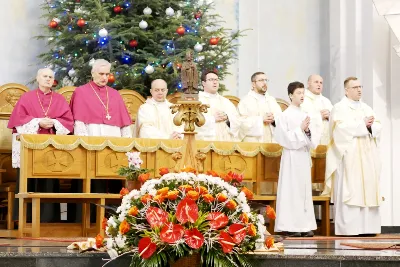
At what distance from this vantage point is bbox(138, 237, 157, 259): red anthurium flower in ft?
21.7

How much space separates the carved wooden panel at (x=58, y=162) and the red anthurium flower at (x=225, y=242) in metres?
4.44

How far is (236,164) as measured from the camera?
12.0 meters

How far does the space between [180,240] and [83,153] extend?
15.1 feet

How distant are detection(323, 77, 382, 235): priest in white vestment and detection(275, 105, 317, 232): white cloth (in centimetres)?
57

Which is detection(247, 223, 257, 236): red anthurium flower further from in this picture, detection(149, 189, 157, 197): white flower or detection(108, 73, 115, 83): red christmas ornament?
detection(108, 73, 115, 83): red christmas ornament

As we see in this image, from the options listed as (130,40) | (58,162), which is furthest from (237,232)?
(130,40)

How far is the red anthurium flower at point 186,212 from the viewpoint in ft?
21.7

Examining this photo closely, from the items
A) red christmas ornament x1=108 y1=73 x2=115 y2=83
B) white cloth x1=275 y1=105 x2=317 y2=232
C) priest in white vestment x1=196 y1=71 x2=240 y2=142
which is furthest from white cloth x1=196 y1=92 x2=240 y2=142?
red christmas ornament x1=108 y1=73 x2=115 y2=83

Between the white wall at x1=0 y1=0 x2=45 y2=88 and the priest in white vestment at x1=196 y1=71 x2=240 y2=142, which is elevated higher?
the white wall at x1=0 y1=0 x2=45 y2=88

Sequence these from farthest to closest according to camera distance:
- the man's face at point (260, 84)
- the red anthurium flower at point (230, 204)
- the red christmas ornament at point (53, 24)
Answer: the red christmas ornament at point (53, 24) → the man's face at point (260, 84) → the red anthurium flower at point (230, 204)

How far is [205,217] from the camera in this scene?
6.72 meters

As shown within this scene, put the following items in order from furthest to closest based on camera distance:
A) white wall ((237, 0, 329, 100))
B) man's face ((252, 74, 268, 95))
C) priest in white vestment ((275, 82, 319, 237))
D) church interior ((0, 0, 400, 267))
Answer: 1. white wall ((237, 0, 329, 100))
2. man's face ((252, 74, 268, 95))
3. priest in white vestment ((275, 82, 319, 237))
4. church interior ((0, 0, 400, 267))

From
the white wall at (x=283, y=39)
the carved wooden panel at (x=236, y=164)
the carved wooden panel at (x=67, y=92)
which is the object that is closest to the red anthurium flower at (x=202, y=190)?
the carved wooden panel at (x=236, y=164)

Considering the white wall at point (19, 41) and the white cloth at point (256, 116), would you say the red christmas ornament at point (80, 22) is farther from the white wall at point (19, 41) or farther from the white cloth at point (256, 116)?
the white cloth at point (256, 116)
